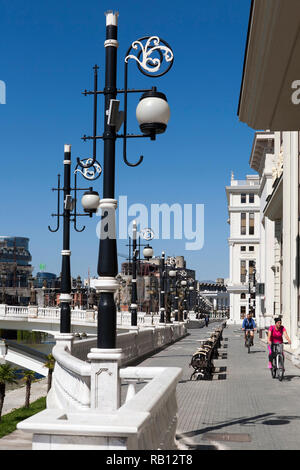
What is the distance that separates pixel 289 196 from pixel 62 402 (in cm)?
1911

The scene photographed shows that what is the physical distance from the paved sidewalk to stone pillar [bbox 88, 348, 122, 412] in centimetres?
138

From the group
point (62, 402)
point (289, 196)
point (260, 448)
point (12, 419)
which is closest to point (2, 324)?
point (12, 419)

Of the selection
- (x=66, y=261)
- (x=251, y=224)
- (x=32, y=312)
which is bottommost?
(x=32, y=312)

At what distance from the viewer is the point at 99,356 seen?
8.14 m

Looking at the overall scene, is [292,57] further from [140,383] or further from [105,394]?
[140,383]

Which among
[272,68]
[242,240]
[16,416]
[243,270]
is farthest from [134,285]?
[243,270]

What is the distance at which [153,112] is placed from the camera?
8.43 meters

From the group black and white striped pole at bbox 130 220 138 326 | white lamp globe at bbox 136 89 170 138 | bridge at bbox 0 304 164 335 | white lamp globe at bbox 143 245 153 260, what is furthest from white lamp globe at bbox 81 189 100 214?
bridge at bbox 0 304 164 335

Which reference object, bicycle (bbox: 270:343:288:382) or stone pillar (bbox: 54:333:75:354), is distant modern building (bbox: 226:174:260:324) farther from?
stone pillar (bbox: 54:333:75:354)

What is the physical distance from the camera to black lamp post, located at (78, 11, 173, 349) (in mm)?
8297

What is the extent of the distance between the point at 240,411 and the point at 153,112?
6709mm

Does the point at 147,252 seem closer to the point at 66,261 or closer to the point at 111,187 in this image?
the point at 66,261

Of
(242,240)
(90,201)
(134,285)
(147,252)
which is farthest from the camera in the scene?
(242,240)

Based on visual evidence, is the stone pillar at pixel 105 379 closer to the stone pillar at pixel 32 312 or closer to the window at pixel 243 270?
the stone pillar at pixel 32 312
